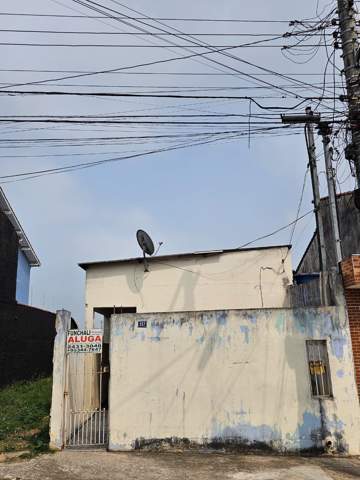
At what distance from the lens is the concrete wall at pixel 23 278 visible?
2598 centimetres

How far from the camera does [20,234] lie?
87.2 feet

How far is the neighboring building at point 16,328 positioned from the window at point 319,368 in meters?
11.1

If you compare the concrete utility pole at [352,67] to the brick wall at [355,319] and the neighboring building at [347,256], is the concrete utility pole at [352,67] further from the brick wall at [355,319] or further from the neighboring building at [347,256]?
the brick wall at [355,319]

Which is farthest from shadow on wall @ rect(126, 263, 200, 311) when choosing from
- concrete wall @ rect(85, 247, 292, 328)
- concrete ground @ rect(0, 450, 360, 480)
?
concrete ground @ rect(0, 450, 360, 480)

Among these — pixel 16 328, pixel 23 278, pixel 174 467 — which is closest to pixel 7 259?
pixel 16 328

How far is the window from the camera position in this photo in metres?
8.86

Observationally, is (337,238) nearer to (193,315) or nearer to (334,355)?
(334,355)

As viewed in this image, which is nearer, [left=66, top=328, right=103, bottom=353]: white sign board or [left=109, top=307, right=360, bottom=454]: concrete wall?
[left=109, top=307, right=360, bottom=454]: concrete wall

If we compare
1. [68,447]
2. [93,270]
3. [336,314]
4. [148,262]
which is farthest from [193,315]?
[93,270]

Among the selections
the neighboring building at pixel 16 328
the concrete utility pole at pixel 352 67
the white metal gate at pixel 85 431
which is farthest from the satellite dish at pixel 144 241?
the neighboring building at pixel 16 328

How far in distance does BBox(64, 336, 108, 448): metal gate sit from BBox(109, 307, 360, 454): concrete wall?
0.73m

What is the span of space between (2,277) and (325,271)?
12.0 m

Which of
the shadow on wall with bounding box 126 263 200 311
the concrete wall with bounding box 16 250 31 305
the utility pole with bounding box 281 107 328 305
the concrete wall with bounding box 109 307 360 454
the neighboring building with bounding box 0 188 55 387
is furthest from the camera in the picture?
the concrete wall with bounding box 16 250 31 305

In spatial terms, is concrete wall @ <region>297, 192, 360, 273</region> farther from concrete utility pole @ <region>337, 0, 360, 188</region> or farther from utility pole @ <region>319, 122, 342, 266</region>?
concrete utility pole @ <region>337, 0, 360, 188</region>
